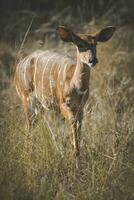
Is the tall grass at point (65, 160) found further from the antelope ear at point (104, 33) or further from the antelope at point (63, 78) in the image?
the antelope ear at point (104, 33)

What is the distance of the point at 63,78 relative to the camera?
20.8 feet

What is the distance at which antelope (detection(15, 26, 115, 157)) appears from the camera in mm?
6027

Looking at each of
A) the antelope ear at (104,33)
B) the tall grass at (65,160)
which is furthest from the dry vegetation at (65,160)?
the antelope ear at (104,33)

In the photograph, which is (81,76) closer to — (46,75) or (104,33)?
(104,33)

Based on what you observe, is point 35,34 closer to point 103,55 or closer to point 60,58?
point 103,55

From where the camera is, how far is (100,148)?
5695mm

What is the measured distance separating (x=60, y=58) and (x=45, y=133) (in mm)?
1360

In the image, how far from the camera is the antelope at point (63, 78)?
19.8 feet

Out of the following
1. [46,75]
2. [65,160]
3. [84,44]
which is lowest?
[65,160]

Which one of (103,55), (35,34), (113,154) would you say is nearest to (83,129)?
(113,154)

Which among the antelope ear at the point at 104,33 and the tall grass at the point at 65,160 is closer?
the tall grass at the point at 65,160

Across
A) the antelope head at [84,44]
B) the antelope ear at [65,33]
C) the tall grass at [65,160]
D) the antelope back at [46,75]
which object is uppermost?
the antelope ear at [65,33]

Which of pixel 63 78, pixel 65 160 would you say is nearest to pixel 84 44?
pixel 63 78

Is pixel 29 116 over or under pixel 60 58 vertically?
under
